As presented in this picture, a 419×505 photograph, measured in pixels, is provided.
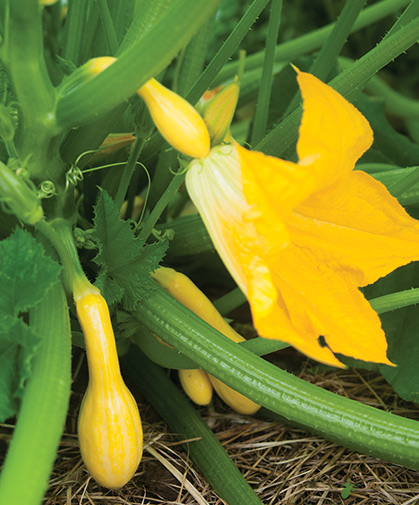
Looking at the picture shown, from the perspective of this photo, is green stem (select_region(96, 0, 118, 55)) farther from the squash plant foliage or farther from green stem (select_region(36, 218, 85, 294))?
green stem (select_region(36, 218, 85, 294))

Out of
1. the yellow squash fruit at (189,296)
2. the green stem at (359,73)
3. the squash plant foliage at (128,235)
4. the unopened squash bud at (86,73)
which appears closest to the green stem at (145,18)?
the squash plant foliage at (128,235)

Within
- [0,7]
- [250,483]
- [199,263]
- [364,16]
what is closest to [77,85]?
[0,7]

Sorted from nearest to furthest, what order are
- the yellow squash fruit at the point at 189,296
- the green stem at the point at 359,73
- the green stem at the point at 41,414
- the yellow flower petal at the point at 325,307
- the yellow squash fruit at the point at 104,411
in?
1. the green stem at the point at 41,414
2. the yellow flower petal at the point at 325,307
3. the yellow squash fruit at the point at 104,411
4. the green stem at the point at 359,73
5. the yellow squash fruit at the point at 189,296

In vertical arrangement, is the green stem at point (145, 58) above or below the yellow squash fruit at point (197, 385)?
above

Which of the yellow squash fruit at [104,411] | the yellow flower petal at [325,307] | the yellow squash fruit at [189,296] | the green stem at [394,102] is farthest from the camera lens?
the green stem at [394,102]

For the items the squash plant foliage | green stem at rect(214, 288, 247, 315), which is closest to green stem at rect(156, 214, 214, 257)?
the squash plant foliage

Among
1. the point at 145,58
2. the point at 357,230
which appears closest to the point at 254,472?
the point at 357,230

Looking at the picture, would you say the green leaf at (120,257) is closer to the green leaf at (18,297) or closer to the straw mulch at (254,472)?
the green leaf at (18,297)
